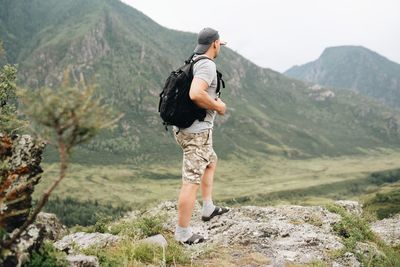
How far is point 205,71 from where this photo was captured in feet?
29.6

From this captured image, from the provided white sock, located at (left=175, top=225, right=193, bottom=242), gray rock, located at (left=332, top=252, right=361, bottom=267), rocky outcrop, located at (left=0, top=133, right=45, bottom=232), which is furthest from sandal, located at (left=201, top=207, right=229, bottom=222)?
rocky outcrop, located at (left=0, top=133, right=45, bottom=232)

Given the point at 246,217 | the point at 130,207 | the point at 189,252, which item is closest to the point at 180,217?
the point at 189,252

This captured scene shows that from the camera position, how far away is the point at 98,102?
4.35m

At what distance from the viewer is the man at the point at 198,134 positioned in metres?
8.99

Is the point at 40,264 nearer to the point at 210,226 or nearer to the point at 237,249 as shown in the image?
the point at 237,249

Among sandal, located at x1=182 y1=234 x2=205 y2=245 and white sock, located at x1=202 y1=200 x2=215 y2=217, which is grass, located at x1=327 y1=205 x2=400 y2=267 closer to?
sandal, located at x1=182 y1=234 x2=205 y2=245

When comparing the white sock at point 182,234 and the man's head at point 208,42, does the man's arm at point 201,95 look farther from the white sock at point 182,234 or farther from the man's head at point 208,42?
the white sock at point 182,234

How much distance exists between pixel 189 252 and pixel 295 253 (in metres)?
2.32

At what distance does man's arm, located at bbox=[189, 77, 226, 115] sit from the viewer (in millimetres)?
8820

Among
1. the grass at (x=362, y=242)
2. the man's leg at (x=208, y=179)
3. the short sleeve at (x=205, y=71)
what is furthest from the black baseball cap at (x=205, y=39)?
the grass at (x=362, y=242)

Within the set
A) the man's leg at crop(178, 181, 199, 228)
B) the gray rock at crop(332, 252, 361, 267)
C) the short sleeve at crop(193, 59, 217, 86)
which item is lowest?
the gray rock at crop(332, 252, 361, 267)

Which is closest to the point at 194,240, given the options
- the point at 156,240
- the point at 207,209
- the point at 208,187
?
the point at 156,240

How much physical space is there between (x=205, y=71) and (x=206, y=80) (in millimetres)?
200

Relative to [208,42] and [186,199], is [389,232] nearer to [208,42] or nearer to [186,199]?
[186,199]
